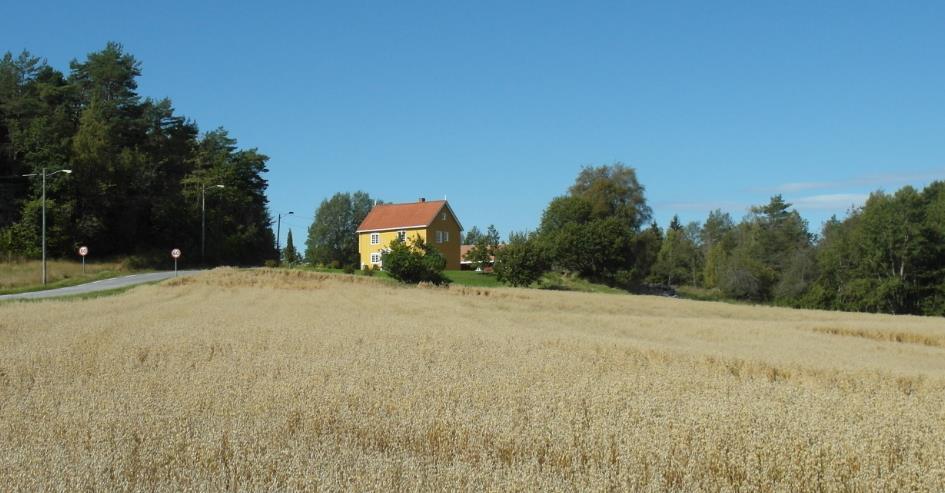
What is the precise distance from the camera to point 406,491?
4953 mm

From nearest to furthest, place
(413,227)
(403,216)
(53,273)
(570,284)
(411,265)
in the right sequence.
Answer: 1. (411,265)
2. (53,273)
3. (570,284)
4. (413,227)
5. (403,216)

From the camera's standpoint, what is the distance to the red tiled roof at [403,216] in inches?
3221

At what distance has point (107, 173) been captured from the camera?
64.9 metres

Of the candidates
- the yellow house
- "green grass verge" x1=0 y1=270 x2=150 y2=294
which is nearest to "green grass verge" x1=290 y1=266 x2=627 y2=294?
the yellow house

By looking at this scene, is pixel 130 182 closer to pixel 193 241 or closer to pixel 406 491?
pixel 193 241

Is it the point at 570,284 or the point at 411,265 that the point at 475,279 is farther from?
the point at 411,265

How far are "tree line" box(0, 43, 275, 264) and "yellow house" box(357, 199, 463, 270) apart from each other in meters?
14.3

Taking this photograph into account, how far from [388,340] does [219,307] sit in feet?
40.5

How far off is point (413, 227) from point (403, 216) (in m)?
3.75

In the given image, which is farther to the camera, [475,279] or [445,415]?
[475,279]

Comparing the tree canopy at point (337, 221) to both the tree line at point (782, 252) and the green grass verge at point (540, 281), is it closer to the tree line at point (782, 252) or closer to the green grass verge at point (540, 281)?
the tree line at point (782, 252)

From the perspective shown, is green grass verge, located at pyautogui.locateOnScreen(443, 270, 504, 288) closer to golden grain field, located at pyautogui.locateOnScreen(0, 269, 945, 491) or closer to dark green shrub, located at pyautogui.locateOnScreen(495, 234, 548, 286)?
dark green shrub, located at pyautogui.locateOnScreen(495, 234, 548, 286)

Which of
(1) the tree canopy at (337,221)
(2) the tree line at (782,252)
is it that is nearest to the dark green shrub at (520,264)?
(2) the tree line at (782,252)

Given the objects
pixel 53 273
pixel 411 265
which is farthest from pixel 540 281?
pixel 53 273
